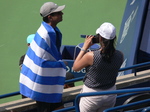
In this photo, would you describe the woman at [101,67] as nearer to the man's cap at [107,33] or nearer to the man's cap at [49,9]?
the man's cap at [107,33]

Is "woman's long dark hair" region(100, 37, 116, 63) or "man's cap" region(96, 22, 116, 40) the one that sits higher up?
"man's cap" region(96, 22, 116, 40)

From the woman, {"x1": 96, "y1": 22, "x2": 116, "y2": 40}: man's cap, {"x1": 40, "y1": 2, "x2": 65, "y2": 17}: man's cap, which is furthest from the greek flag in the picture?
{"x1": 96, "y1": 22, "x2": 116, "y2": 40}: man's cap

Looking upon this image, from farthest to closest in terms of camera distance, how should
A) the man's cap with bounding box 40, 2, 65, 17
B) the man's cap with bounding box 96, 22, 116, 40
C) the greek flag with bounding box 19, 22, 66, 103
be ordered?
1. the man's cap with bounding box 40, 2, 65, 17
2. the greek flag with bounding box 19, 22, 66, 103
3. the man's cap with bounding box 96, 22, 116, 40

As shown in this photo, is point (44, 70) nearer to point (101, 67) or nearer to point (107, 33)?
point (101, 67)

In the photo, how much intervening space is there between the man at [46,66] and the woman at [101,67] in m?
0.55

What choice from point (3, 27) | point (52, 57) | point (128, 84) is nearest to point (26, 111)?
point (52, 57)

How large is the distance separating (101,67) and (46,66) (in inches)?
34.1

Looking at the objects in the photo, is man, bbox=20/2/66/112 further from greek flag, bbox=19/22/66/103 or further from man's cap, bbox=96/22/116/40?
man's cap, bbox=96/22/116/40

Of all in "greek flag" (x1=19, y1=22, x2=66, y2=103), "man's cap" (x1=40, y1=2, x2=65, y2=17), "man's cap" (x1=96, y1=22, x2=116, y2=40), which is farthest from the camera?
"man's cap" (x1=40, y1=2, x2=65, y2=17)

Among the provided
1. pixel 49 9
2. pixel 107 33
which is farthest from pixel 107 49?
pixel 49 9

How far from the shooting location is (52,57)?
5242 mm

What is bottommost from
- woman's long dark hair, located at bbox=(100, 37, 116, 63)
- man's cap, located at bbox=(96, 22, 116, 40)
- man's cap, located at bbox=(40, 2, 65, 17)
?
woman's long dark hair, located at bbox=(100, 37, 116, 63)

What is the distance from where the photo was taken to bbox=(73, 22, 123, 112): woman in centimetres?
464

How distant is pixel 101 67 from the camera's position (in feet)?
15.4
